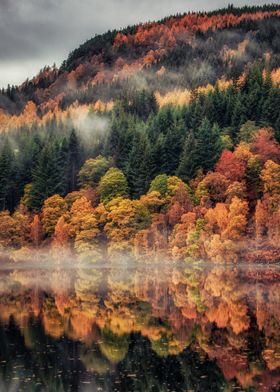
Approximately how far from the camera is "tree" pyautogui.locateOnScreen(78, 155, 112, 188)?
134000 millimetres

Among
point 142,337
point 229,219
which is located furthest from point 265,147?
point 142,337

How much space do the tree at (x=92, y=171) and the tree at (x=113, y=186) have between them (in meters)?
7.54

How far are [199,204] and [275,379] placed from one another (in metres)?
81.8

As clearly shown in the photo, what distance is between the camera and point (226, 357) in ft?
107

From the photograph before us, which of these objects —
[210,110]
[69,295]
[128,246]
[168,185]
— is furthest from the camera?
[210,110]

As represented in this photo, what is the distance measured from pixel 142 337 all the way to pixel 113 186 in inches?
3411

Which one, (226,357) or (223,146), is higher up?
(223,146)

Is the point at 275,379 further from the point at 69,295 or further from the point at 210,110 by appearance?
the point at 210,110

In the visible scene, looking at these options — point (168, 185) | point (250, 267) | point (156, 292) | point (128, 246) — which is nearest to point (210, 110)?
point (168, 185)

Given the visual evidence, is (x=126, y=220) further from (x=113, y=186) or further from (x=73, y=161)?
(x=73, y=161)

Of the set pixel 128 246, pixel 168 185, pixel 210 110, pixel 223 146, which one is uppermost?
pixel 210 110

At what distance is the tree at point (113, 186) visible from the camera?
4842 inches

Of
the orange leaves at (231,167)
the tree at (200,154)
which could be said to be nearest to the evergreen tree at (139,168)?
the tree at (200,154)

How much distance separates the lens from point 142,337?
38188 mm
